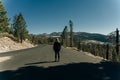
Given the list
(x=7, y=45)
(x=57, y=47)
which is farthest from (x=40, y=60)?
(x=7, y=45)

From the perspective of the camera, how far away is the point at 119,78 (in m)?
11.5

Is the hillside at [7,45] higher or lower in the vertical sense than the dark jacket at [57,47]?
lower

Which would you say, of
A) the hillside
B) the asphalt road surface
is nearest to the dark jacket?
the asphalt road surface

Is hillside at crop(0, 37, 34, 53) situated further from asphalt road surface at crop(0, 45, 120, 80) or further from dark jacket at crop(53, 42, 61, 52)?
asphalt road surface at crop(0, 45, 120, 80)

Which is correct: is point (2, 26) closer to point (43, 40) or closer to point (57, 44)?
point (57, 44)

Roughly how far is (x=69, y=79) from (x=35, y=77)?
66.7 inches

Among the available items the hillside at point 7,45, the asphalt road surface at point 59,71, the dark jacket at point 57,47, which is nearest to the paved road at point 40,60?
the asphalt road surface at point 59,71

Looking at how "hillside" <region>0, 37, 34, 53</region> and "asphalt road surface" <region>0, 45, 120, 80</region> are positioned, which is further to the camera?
"hillside" <region>0, 37, 34, 53</region>

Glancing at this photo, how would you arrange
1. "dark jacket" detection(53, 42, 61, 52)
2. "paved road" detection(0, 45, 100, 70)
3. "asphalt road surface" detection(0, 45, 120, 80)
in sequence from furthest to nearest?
"dark jacket" detection(53, 42, 61, 52) → "paved road" detection(0, 45, 100, 70) → "asphalt road surface" detection(0, 45, 120, 80)

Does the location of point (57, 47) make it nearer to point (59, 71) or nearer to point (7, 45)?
point (59, 71)

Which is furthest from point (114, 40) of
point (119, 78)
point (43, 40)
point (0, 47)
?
point (43, 40)

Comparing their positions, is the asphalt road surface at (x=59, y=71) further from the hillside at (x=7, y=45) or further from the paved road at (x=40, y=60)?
the hillside at (x=7, y=45)

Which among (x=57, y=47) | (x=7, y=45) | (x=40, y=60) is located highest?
(x=57, y=47)

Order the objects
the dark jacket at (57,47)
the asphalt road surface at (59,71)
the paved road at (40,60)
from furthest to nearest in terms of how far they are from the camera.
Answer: the dark jacket at (57,47), the paved road at (40,60), the asphalt road surface at (59,71)
